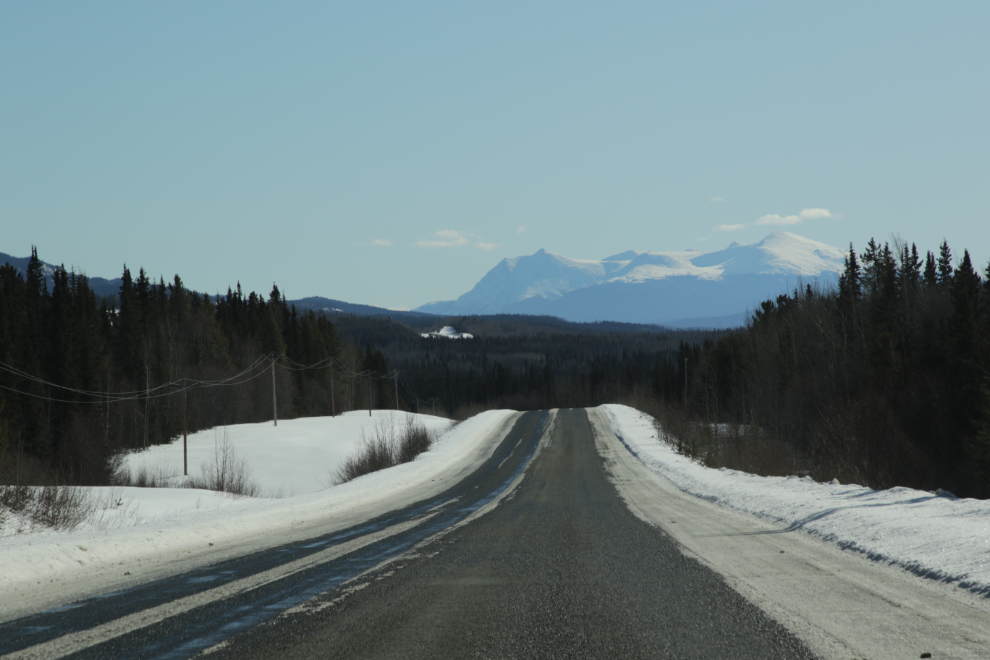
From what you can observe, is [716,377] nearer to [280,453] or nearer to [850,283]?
[850,283]

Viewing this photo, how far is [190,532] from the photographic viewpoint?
11578 millimetres

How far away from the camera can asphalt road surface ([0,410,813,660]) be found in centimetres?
461

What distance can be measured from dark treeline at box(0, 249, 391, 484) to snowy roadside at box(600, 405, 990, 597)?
35.2m

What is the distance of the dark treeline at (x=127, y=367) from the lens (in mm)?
51094

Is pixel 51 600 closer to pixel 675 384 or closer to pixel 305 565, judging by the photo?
pixel 305 565

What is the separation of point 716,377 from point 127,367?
5802cm

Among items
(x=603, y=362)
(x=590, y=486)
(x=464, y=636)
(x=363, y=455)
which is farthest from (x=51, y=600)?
(x=603, y=362)

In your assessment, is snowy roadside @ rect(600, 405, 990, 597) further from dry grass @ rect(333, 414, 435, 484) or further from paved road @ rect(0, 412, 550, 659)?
dry grass @ rect(333, 414, 435, 484)

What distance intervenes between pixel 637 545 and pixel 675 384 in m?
119

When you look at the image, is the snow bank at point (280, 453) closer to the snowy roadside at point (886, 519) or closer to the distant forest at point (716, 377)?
the distant forest at point (716, 377)

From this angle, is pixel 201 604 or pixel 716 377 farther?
pixel 716 377

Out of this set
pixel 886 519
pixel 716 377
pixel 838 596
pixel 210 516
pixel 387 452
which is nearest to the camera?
pixel 838 596

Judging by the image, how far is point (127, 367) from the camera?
223 ft

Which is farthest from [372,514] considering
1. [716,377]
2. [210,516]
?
[716,377]
